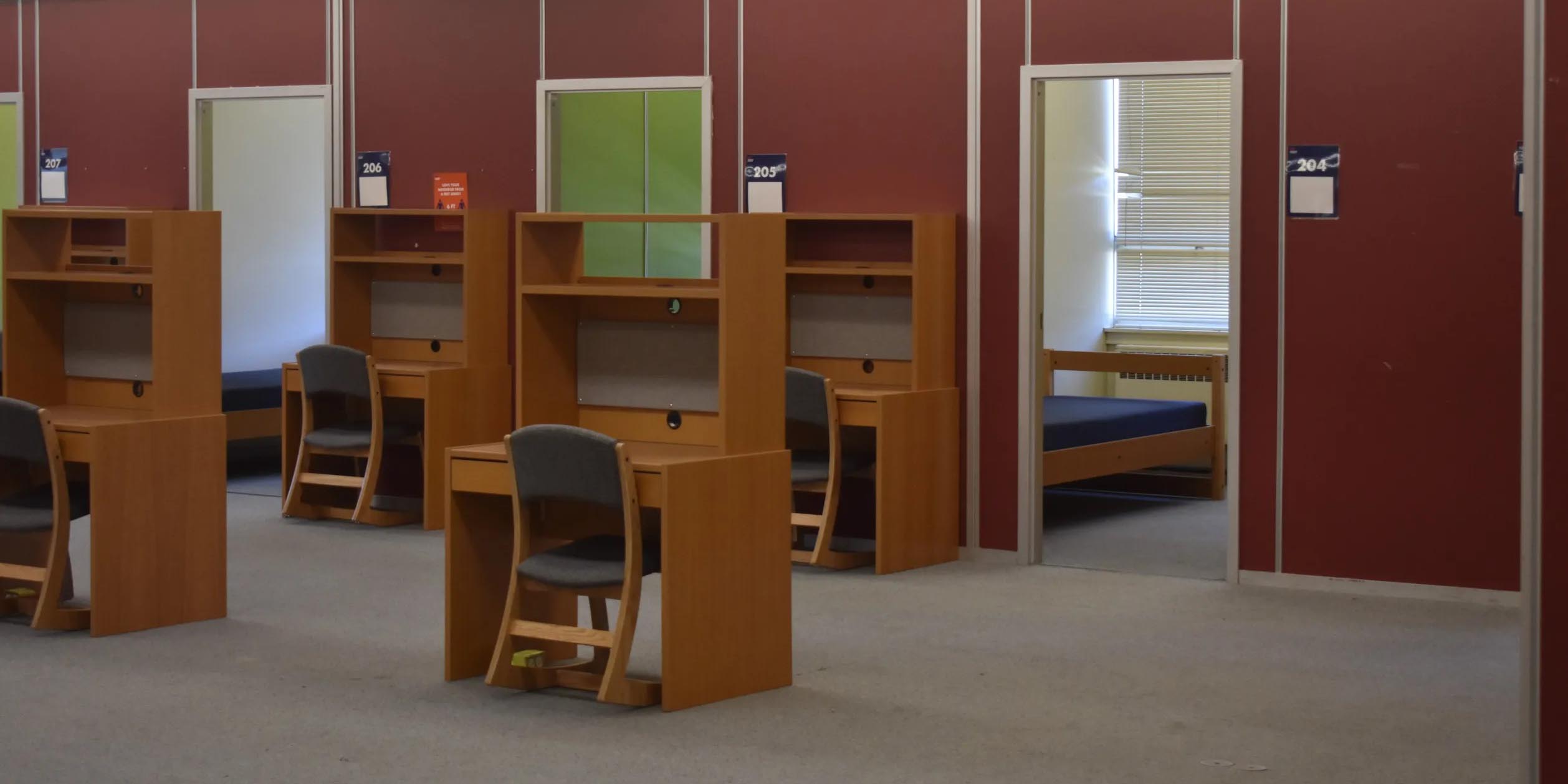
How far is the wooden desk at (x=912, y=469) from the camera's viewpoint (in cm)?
779

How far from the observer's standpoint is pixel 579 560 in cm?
543

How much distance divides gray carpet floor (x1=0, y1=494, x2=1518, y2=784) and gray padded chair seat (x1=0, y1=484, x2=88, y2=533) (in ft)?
1.26

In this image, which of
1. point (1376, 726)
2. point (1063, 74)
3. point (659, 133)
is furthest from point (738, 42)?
point (1376, 726)

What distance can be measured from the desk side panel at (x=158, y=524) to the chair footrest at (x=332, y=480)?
2348 mm

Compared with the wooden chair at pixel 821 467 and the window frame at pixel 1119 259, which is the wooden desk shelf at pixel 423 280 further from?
the window frame at pixel 1119 259

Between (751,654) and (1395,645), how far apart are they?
7.72 ft

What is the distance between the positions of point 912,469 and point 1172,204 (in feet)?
14.4

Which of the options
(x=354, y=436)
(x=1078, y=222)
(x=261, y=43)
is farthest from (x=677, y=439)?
(x=1078, y=222)

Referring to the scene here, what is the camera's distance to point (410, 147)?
9.60m

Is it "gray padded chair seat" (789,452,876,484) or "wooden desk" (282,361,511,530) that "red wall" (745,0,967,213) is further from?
"wooden desk" (282,361,511,530)

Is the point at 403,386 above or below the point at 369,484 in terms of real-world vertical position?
above

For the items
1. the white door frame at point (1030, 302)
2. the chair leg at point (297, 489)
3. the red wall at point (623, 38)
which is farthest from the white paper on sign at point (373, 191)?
the white door frame at point (1030, 302)

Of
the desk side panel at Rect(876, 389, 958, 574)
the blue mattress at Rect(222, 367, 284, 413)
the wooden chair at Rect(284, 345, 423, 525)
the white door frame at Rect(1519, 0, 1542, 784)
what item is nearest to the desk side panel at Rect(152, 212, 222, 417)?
the wooden chair at Rect(284, 345, 423, 525)

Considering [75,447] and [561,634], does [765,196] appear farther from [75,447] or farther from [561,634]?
[561,634]
